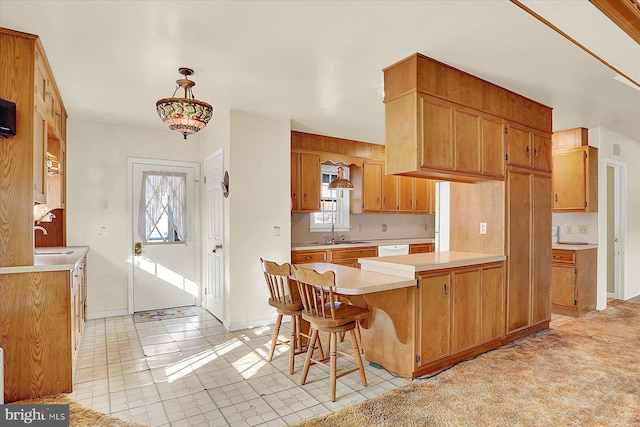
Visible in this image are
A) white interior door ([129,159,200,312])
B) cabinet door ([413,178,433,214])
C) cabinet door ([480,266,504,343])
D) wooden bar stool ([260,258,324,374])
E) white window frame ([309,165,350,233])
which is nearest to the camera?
wooden bar stool ([260,258,324,374])

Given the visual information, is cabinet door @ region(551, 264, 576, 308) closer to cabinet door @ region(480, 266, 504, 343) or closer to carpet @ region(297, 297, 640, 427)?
carpet @ region(297, 297, 640, 427)

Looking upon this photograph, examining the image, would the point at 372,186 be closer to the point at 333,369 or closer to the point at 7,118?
the point at 333,369

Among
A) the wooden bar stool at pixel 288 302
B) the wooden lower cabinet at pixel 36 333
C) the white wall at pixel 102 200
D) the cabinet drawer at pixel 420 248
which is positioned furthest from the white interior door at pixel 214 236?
the cabinet drawer at pixel 420 248

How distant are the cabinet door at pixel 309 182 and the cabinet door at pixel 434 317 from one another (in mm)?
2539

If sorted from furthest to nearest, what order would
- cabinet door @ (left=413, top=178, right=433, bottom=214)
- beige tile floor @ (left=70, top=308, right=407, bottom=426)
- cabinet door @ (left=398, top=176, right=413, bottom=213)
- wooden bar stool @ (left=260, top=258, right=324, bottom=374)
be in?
cabinet door @ (left=413, top=178, right=433, bottom=214), cabinet door @ (left=398, top=176, right=413, bottom=213), wooden bar stool @ (left=260, top=258, right=324, bottom=374), beige tile floor @ (left=70, top=308, right=407, bottom=426)

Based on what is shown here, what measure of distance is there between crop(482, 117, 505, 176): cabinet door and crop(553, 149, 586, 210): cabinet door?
2.20 meters

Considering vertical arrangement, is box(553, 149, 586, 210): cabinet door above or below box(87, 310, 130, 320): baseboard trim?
A: above

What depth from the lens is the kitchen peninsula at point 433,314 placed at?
2.86 metres

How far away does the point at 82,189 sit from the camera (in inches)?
181

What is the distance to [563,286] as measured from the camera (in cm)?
482

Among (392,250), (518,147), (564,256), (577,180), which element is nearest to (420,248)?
(392,250)

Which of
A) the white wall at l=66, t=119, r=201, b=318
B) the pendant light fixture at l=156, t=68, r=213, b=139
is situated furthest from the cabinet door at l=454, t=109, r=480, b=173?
the white wall at l=66, t=119, r=201, b=318

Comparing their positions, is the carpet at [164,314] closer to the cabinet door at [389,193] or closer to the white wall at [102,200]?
the white wall at [102,200]

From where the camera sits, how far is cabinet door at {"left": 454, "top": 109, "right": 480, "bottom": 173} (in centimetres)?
315
